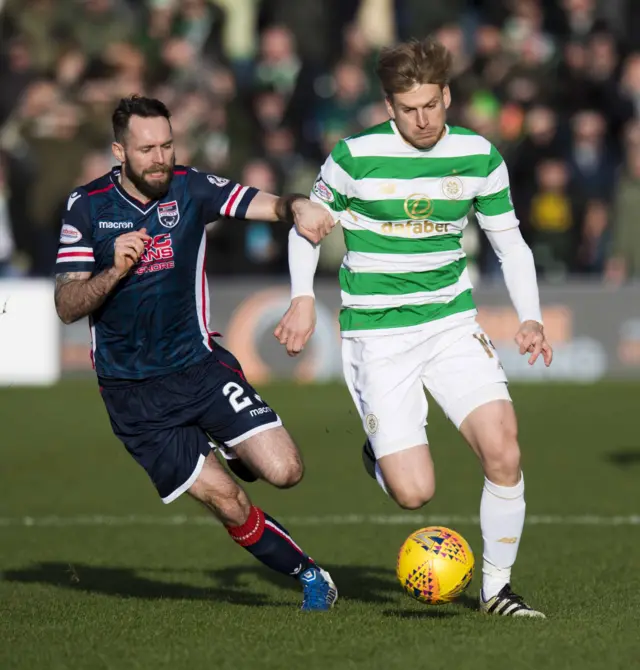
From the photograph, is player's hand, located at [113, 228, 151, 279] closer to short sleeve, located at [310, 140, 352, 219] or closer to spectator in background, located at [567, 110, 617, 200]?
short sleeve, located at [310, 140, 352, 219]

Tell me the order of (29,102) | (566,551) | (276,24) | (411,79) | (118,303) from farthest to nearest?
1. (276,24)
2. (29,102)
3. (566,551)
4. (118,303)
5. (411,79)

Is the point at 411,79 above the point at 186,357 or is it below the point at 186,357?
above

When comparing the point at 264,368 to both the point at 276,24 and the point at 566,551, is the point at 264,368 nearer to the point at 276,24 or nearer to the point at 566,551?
the point at 276,24

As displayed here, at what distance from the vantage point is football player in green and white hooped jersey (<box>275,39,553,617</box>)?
6605 millimetres

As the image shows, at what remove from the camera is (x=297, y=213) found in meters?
6.64

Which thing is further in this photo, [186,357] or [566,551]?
[566,551]

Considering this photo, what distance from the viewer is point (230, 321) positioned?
17531 millimetres

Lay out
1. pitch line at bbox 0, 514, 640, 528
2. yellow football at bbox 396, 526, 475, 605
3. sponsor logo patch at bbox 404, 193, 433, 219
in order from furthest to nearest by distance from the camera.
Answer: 1. pitch line at bbox 0, 514, 640, 528
2. sponsor logo patch at bbox 404, 193, 433, 219
3. yellow football at bbox 396, 526, 475, 605

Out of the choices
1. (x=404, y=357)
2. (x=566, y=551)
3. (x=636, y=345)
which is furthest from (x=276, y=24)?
(x=404, y=357)

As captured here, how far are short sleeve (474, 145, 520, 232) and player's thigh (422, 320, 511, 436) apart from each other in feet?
1.63

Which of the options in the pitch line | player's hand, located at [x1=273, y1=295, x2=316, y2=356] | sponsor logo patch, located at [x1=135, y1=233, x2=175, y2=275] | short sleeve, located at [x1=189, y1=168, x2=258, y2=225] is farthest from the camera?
the pitch line

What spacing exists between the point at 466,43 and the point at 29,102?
6.53 metres

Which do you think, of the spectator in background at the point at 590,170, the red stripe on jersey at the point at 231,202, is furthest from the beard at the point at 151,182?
the spectator in background at the point at 590,170

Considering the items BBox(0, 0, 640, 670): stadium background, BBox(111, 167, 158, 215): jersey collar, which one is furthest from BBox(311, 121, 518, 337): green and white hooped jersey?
BBox(0, 0, 640, 670): stadium background
